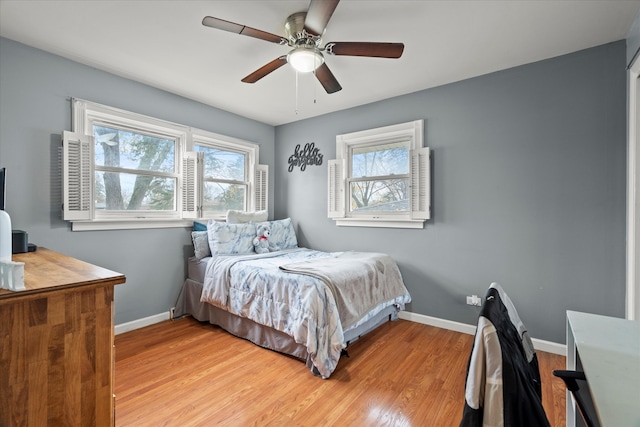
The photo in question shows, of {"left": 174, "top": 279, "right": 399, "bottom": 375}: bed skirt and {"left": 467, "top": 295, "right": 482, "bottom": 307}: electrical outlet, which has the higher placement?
{"left": 467, "top": 295, "right": 482, "bottom": 307}: electrical outlet

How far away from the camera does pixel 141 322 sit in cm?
296

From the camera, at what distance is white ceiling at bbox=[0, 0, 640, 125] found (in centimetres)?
189

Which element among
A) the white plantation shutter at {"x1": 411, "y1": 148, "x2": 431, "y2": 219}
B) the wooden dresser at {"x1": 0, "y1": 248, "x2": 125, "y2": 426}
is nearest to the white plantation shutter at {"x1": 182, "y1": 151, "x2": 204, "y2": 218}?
the wooden dresser at {"x1": 0, "y1": 248, "x2": 125, "y2": 426}

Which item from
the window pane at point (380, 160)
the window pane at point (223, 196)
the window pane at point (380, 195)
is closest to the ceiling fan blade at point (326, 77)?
the window pane at point (380, 160)

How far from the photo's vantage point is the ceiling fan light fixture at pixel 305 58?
197 centimetres

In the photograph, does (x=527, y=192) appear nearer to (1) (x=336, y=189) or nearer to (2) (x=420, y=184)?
(2) (x=420, y=184)

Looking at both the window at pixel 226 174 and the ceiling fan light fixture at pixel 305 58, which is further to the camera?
the window at pixel 226 174

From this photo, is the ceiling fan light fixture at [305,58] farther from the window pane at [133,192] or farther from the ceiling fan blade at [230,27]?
the window pane at [133,192]

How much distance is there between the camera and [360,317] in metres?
2.50

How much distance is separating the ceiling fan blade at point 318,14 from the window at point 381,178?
181 centimetres

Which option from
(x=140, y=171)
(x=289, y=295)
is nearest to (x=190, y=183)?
(x=140, y=171)

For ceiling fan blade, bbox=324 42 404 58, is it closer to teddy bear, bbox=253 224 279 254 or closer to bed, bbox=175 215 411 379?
bed, bbox=175 215 411 379

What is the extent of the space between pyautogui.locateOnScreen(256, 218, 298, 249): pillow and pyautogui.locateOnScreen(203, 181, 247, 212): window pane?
56 centimetres

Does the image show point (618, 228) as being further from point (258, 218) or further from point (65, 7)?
point (65, 7)
